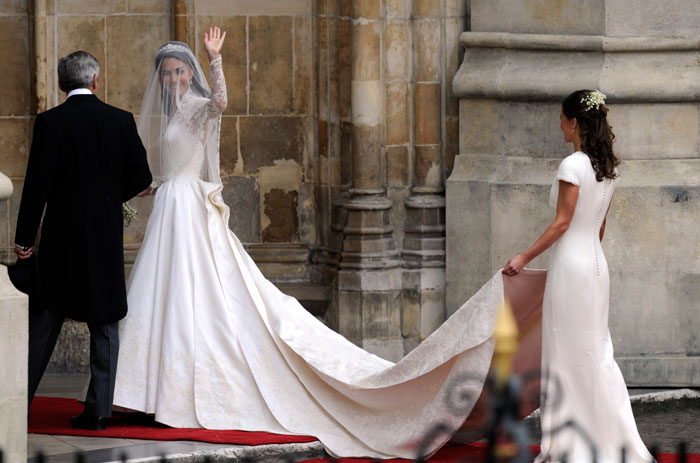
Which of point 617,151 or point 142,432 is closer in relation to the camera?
point 142,432

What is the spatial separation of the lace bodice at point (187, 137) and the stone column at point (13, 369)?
6.72 feet

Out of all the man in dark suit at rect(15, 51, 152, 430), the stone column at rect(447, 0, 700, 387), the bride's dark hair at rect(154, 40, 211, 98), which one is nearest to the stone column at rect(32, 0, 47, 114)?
the bride's dark hair at rect(154, 40, 211, 98)

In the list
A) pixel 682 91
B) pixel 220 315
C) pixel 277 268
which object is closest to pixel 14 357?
pixel 220 315

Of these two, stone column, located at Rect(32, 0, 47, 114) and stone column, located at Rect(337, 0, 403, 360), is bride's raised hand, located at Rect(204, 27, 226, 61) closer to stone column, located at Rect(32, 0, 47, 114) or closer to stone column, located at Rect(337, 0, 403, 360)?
stone column, located at Rect(337, 0, 403, 360)

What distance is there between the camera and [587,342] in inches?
235

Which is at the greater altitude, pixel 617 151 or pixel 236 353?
pixel 617 151

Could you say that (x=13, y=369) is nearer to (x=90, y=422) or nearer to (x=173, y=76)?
(x=90, y=422)

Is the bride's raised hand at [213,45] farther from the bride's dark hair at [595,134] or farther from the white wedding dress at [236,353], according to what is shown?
the bride's dark hair at [595,134]

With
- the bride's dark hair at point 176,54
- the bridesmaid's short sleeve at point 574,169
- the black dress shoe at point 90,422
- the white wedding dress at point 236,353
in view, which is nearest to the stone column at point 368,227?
the white wedding dress at point 236,353

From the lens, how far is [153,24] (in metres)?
9.11

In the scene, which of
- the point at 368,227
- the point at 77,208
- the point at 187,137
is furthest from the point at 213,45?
the point at 368,227

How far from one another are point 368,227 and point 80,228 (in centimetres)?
268

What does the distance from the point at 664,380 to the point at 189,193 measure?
3.19 metres

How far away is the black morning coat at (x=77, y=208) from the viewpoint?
6.57m
